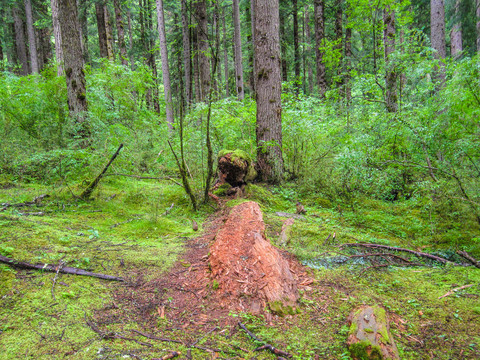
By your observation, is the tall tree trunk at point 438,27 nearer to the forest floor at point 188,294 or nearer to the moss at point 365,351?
the forest floor at point 188,294

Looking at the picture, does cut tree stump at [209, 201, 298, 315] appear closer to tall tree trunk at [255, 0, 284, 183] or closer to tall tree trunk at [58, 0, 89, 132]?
tall tree trunk at [255, 0, 284, 183]

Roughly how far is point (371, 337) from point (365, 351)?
0.37 feet

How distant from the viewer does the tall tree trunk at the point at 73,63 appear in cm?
626

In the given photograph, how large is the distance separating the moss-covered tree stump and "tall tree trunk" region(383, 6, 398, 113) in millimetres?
3461

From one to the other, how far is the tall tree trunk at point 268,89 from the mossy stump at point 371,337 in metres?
4.45

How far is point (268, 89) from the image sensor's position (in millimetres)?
6457

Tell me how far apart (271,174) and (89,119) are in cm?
432

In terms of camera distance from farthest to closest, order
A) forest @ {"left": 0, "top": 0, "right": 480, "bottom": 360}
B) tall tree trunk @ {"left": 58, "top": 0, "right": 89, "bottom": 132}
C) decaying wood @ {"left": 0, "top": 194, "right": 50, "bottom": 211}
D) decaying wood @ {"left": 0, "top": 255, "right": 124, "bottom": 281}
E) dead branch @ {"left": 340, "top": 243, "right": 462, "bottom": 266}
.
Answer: tall tree trunk @ {"left": 58, "top": 0, "right": 89, "bottom": 132} < decaying wood @ {"left": 0, "top": 194, "right": 50, "bottom": 211} < dead branch @ {"left": 340, "top": 243, "right": 462, "bottom": 266} < decaying wood @ {"left": 0, "top": 255, "right": 124, "bottom": 281} < forest @ {"left": 0, "top": 0, "right": 480, "bottom": 360}

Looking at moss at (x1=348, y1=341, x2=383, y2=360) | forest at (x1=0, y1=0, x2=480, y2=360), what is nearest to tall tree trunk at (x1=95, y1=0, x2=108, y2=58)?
forest at (x1=0, y1=0, x2=480, y2=360)

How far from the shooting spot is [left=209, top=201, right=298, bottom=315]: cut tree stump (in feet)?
8.49

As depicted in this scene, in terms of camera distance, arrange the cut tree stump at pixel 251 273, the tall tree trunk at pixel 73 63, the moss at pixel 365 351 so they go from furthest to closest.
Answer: the tall tree trunk at pixel 73 63 → the cut tree stump at pixel 251 273 → the moss at pixel 365 351

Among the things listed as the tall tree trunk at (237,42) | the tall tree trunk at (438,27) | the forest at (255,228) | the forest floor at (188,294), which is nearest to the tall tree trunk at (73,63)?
the forest at (255,228)

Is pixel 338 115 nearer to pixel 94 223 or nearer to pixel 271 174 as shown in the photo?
pixel 271 174

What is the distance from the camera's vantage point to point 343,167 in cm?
478
